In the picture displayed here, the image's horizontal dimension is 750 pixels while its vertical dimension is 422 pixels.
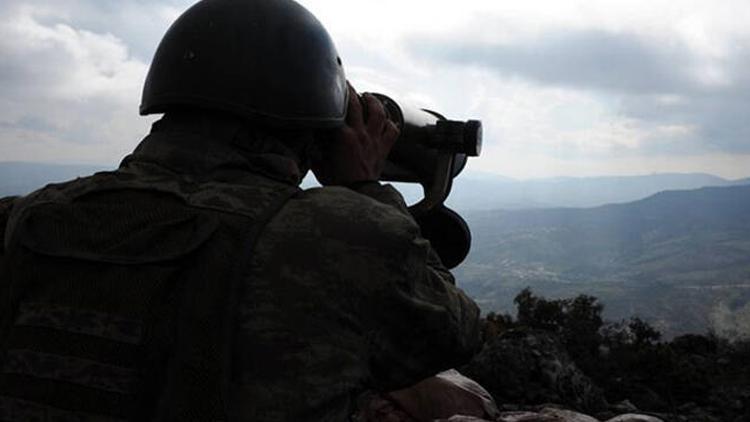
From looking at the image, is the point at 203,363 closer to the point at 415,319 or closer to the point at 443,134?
the point at 415,319

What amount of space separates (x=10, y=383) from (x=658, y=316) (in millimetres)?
128377

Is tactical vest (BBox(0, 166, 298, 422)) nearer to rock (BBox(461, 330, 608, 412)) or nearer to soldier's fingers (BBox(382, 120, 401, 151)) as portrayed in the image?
soldier's fingers (BBox(382, 120, 401, 151))

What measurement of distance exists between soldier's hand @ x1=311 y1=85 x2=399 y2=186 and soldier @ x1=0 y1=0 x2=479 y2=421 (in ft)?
0.93

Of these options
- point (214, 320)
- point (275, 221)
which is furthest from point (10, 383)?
point (275, 221)

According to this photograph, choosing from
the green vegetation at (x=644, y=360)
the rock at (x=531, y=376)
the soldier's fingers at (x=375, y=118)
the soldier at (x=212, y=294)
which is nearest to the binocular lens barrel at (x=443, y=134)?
the soldier's fingers at (x=375, y=118)

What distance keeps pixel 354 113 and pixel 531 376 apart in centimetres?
649

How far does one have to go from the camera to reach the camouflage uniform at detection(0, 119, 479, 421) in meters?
1.75

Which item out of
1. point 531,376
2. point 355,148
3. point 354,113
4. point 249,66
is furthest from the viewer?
point 531,376

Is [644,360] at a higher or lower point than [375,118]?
lower

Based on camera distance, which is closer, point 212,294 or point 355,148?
point 212,294

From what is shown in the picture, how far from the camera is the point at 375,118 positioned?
2664mm

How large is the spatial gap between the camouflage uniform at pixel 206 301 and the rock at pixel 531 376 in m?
6.49

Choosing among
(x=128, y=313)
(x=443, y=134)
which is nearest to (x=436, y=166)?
(x=443, y=134)

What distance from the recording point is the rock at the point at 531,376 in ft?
26.8
